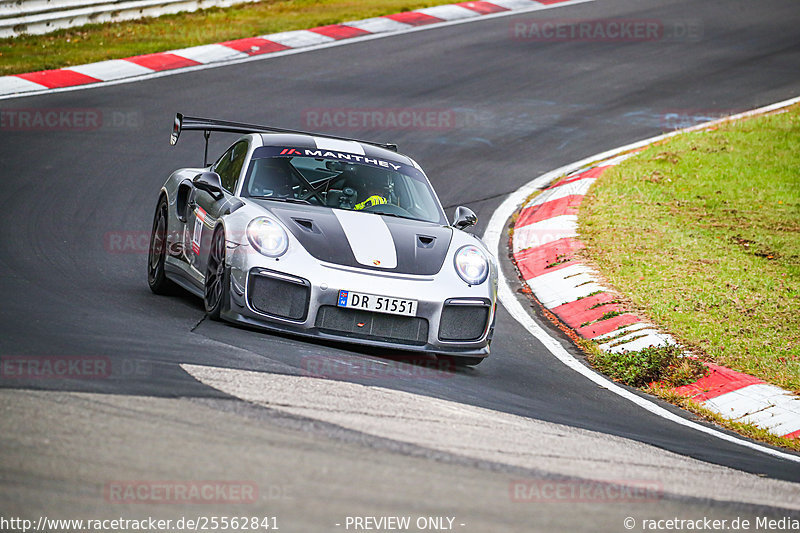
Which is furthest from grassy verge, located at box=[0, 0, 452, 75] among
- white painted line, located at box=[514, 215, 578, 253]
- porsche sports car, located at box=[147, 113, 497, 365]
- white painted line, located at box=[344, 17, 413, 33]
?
porsche sports car, located at box=[147, 113, 497, 365]

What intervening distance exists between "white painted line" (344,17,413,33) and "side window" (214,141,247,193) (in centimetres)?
1103

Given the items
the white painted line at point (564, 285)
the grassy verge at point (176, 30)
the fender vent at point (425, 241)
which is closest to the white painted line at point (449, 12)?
the grassy verge at point (176, 30)

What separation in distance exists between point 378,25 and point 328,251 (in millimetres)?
13385

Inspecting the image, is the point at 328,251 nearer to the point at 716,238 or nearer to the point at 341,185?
the point at 341,185

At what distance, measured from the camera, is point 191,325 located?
20.3 ft

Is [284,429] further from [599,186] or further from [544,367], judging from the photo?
[599,186]

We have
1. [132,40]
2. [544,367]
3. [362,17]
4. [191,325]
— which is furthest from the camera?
[362,17]

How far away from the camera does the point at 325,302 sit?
602 centimetres

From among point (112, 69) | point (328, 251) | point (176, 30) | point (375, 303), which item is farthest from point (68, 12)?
point (375, 303)

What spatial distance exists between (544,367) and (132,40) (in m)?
11.7

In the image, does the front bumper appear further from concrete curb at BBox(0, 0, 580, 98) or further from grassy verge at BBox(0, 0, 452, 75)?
grassy verge at BBox(0, 0, 452, 75)

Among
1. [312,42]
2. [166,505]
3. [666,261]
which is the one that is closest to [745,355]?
[666,261]

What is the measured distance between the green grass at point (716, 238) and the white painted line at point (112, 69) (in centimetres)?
707

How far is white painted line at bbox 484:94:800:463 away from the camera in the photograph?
6.21 meters
